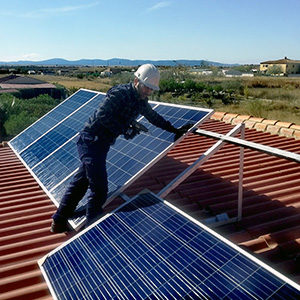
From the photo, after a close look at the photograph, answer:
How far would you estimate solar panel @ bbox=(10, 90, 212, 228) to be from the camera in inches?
211

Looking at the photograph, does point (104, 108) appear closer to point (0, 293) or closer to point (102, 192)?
point (102, 192)

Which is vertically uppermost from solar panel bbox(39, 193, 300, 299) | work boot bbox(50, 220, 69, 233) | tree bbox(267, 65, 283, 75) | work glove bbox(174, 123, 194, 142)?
work glove bbox(174, 123, 194, 142)

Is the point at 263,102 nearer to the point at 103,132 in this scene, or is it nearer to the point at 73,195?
the point at 103,132

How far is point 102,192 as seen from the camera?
4762 mm

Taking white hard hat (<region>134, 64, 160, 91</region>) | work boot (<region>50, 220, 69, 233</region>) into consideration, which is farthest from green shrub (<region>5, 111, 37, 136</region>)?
white hard hat (<region>134, 64, 160, 91</region>)

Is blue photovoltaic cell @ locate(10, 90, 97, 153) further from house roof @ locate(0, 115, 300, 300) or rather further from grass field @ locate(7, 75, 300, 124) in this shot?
grass field @ locate(7, 75, 300, 124)

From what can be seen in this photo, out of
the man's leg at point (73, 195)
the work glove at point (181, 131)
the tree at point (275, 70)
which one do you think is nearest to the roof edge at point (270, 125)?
the work glove at point (181, 131)

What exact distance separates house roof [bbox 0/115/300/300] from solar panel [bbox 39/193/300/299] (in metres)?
0.57

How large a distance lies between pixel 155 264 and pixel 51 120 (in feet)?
24.7

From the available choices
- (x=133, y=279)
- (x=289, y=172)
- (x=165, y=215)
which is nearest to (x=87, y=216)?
(x=165, y=215)

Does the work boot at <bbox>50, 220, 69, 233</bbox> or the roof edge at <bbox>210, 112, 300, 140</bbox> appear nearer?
the work boot at <bbox>50, 220, 69, 233</bbox>

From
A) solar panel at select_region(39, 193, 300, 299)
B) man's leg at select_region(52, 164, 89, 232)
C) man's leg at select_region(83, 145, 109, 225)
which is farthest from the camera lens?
man's leg at select_region(52, 164, 89, 232)

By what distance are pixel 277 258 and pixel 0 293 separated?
3.42 m

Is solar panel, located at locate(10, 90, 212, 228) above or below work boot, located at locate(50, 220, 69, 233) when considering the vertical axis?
above
